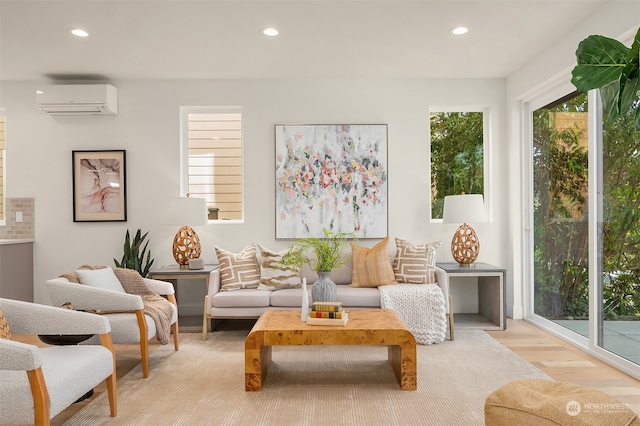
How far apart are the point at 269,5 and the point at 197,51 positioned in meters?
1.20

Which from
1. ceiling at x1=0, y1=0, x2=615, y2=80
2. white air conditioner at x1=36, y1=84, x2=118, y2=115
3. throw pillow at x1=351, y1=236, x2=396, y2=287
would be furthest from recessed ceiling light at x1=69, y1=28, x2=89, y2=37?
throw pillow at x1=351, y1=236, x2=396, y2=287

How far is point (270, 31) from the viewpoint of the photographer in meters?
3.94

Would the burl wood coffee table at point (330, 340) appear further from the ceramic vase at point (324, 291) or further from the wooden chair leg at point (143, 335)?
the wooden chair leg at point (143, 335)

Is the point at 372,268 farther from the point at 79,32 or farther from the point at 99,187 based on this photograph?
the point at 79,32

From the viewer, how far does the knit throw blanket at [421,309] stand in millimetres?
4180

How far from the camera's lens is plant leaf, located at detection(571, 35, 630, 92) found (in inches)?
86.1

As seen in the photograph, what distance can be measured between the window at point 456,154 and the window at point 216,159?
218cm

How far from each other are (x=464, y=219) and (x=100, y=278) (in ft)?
10.8

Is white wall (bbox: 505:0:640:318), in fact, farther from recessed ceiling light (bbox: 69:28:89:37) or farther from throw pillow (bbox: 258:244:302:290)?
recessed ceiling light (bbox: 69:28:89:37)

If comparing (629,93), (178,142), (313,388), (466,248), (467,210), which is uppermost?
(178,142)

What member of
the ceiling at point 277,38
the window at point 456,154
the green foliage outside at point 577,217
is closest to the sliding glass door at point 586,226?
the green foliage outside at point 577,217

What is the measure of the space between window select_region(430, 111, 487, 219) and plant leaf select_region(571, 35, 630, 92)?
10.4 ft

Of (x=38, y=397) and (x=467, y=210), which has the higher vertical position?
(x=467, y=210)

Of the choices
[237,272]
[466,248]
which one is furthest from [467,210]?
[237,272]
